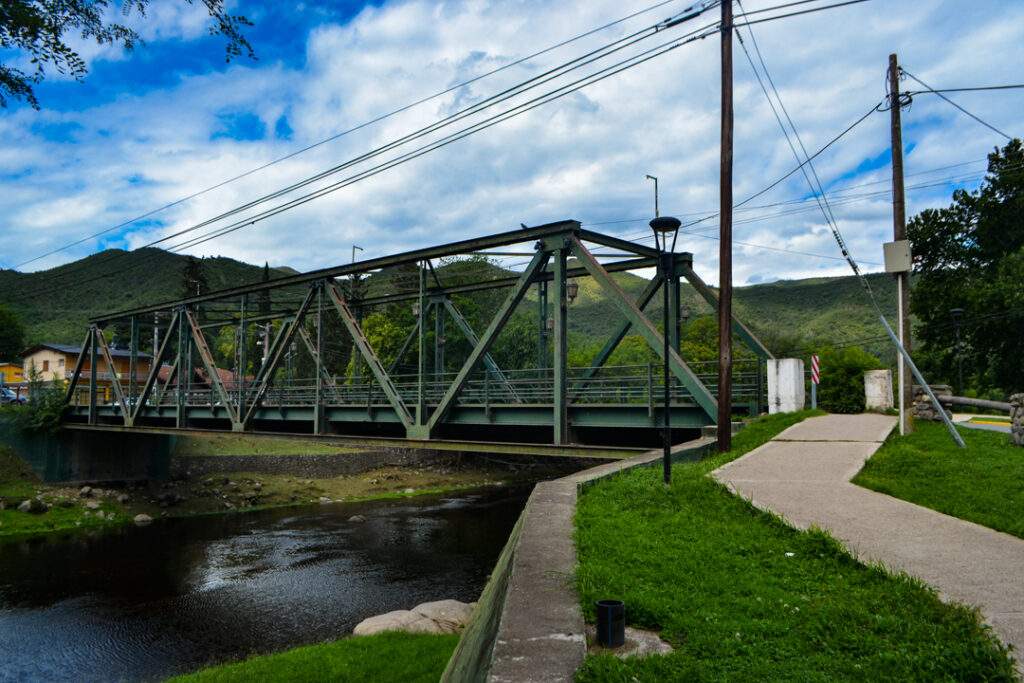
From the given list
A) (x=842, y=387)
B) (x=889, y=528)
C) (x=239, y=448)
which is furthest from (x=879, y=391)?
(x=239, y=448)

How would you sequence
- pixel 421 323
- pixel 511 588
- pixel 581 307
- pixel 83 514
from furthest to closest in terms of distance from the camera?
pixel 581 307 < pixel 83 514 < pixel 421 323 < pixel 511 588

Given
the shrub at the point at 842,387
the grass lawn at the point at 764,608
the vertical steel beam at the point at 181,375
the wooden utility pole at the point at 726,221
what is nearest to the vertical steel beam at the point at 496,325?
the wooden utility pole at the point at 726,221

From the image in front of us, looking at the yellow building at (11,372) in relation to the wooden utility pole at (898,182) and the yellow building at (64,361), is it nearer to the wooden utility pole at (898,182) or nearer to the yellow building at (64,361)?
the yellow building at (64,361)

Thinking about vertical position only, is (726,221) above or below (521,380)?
above

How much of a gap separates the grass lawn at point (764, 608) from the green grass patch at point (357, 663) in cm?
589

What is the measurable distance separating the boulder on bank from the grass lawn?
7.89 m

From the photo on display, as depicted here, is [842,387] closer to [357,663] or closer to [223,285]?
[357,663]

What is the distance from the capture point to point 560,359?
48.6 ft

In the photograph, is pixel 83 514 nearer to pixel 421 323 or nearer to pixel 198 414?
pixel 198 414

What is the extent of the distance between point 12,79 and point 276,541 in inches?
844

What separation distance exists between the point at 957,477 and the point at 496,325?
32.4 ft

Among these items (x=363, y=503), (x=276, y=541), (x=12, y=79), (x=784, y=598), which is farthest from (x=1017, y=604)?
(x=363, y=503)

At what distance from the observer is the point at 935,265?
3731 cm

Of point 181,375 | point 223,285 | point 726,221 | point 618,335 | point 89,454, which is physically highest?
point 223,285
